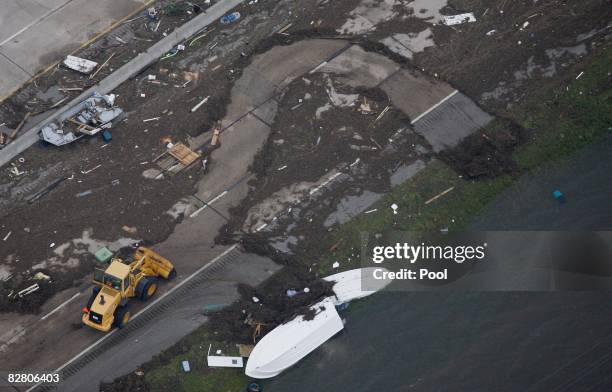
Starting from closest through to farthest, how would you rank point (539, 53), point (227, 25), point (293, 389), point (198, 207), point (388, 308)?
point (293, 389)
point (388, 308)
point (198, 207)
point (539, 53)
point (227, 25)

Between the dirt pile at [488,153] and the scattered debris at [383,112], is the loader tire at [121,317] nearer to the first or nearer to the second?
the scattered debris at [383,112]

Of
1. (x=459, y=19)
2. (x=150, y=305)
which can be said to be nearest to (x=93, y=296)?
(x=150, y=305)

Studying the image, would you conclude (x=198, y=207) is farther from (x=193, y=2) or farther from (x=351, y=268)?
(x=193, y=2)

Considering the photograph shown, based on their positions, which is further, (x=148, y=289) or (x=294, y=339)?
(x=148, y=289)

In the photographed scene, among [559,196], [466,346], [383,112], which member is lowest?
[466,346]

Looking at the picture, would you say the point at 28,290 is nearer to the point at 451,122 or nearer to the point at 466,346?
the point at 466,346

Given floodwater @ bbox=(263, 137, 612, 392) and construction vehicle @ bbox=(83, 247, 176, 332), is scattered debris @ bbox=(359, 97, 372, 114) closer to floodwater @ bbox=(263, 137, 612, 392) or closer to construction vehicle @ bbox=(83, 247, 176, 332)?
floodwater @ bbox=(263, 137, 612, 392)

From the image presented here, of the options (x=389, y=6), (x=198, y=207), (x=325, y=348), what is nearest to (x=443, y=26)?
(x=389, y=6)
